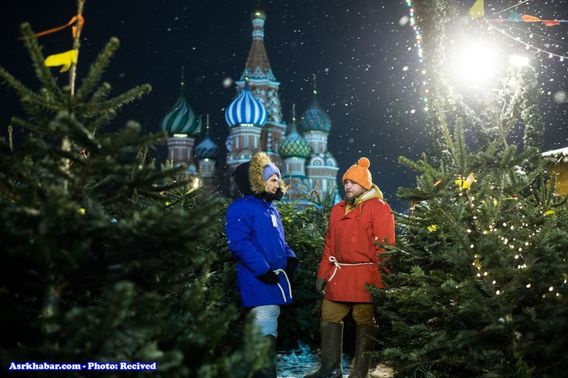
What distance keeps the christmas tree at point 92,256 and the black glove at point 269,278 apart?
61.3 inches

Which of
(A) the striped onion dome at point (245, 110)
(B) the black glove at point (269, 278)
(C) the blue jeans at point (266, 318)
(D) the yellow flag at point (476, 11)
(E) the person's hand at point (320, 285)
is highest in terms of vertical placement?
(A) the striped onion dome at point (245, 110)

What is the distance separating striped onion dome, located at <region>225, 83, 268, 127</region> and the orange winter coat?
2035 inches

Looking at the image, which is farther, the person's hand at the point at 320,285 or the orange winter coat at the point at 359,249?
the person's hand at the point at 320,285

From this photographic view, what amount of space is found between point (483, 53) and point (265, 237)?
13.1 metres

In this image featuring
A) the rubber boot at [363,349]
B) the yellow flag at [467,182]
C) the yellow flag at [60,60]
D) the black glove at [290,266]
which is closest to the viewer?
the yellow flag at [60,60]

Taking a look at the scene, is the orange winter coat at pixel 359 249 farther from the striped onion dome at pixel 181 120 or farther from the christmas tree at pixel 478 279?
the striped onion dome at pixel 181 120

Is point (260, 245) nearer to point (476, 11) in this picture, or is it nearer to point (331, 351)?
point (331, 351)

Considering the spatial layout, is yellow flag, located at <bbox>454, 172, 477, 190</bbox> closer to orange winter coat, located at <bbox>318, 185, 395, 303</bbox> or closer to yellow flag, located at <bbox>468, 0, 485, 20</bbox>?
orange winter coat, located at <bbox>318, 185, 395, 303</bbox>

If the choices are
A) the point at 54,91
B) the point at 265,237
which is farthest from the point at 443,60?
the point at 54,91

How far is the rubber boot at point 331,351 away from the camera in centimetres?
440

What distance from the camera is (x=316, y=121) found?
6294 centimetres

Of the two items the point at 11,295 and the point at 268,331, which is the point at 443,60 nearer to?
the point at 268,331

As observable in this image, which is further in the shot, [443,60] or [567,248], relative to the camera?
[443,60]

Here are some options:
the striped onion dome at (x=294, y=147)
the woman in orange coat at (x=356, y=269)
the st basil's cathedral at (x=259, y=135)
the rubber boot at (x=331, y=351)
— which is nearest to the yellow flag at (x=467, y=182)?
the woman in orange coat at (x=356, y=269)
